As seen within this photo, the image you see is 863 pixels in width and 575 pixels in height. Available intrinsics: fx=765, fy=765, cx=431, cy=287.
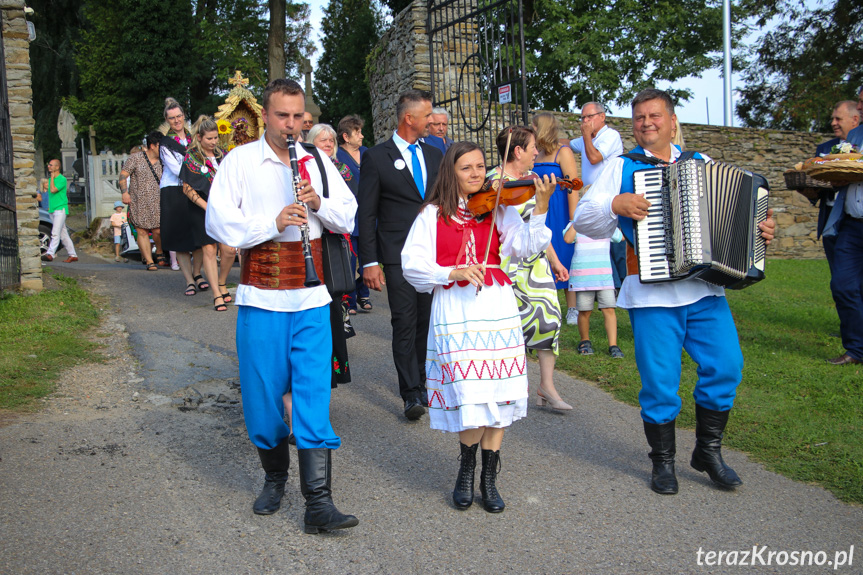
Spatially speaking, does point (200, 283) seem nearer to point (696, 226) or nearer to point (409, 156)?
point (409, 156)

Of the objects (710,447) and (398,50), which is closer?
(710,447)

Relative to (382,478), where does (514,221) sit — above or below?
above

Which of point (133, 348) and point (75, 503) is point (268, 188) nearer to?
point (75, 503)

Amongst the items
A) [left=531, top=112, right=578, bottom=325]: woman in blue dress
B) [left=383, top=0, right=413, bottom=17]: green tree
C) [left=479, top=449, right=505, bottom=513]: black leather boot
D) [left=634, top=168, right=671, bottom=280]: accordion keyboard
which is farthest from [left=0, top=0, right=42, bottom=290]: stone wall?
[left=383, top=0, right=413, bottom=17]: green tree

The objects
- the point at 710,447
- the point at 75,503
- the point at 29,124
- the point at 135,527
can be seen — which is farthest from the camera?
the point at 29,124

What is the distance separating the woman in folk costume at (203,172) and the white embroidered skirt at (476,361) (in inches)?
222

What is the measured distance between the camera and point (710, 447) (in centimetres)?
433

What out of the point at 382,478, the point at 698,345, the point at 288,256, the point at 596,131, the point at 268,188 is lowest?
the point at 382,478

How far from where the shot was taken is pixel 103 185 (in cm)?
2203

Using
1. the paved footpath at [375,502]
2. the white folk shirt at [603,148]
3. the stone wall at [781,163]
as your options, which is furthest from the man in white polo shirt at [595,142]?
the stone wall at [781,163]

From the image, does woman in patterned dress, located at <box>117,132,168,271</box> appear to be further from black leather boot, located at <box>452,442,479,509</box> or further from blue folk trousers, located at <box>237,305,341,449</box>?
black leather boot, located at <box>452,442,479,509</box>

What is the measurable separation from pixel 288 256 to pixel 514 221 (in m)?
1.25

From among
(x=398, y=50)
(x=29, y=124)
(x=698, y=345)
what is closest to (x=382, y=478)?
(x=698, y=345)

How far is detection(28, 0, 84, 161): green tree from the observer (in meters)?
33.5
